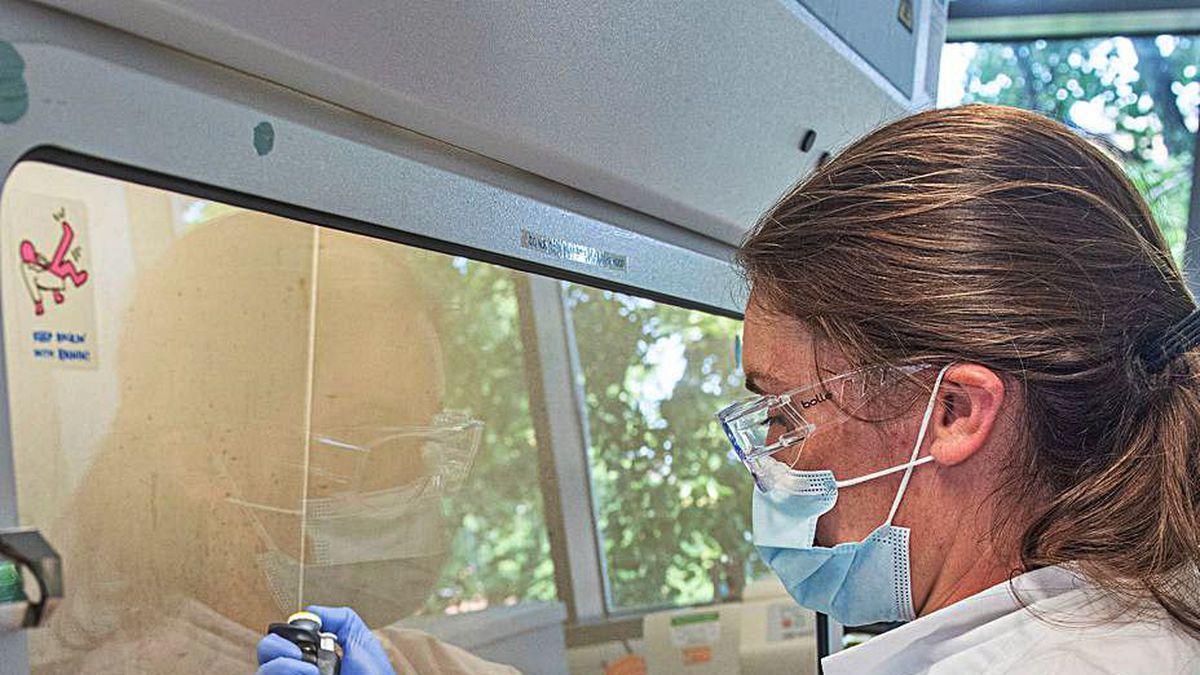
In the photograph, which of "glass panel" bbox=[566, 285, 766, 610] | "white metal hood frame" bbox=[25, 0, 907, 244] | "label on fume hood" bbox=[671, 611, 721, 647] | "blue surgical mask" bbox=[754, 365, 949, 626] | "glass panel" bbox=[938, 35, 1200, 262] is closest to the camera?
"white metal hood frame" bbox=[25, 0, 907, 244]

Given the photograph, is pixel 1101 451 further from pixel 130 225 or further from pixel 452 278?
pixel 130 225

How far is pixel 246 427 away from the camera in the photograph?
2.84 feet

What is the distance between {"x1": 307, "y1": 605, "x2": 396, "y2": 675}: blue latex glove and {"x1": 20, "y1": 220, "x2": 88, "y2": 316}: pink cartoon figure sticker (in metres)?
0.33

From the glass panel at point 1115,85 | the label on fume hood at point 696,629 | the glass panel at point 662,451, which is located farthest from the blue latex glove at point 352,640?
the glass panel at point 1115,85

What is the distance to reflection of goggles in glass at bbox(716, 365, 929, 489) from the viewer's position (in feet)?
3.12

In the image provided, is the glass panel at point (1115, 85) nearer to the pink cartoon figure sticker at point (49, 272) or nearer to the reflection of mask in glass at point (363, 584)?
the reflection of mask in glass at point (363, 584)

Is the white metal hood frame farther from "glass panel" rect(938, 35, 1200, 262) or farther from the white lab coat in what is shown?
"glass panel" rect(938, 35, 1200, 262)

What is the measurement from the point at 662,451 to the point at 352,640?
61 cm

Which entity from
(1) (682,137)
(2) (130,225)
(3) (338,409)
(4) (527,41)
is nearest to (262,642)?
(3) (338,409)

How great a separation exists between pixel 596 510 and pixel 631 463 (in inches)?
4.0

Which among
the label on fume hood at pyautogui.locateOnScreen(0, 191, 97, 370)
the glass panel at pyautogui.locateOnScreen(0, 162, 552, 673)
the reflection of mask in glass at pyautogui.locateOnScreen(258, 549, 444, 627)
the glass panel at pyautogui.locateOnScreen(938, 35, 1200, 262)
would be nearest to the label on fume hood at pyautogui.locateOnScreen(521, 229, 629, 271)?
the glass panel at pyautogui.locateOnScreen(0, 162, 552, 673)

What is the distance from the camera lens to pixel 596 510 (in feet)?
4.30

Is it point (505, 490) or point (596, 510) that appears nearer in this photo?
point (505, 490)

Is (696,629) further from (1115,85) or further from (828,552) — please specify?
(1115,85)
